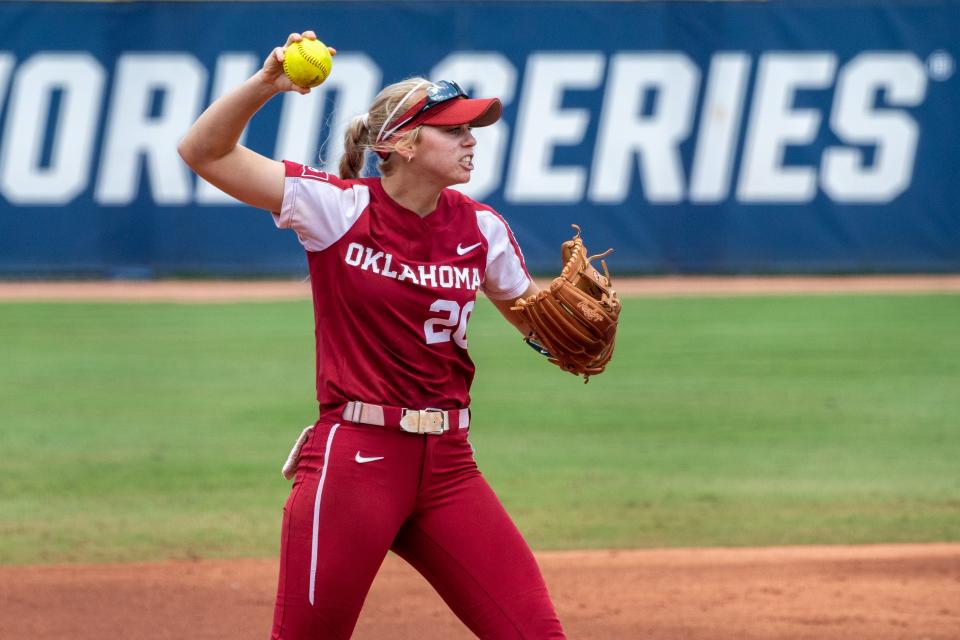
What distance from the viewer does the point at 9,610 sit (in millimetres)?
5207

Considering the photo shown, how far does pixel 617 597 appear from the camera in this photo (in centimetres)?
545

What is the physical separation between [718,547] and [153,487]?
2963mm

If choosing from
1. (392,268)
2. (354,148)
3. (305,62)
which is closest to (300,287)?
(354,148)

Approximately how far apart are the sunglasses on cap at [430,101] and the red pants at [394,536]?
2.31ft

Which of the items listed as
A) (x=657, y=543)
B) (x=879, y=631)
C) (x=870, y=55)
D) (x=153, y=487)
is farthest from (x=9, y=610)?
(x=870, y=55)

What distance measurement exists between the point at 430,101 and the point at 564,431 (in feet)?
18.5

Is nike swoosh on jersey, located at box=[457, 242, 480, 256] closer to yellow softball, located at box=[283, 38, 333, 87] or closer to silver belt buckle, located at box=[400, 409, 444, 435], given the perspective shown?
silver belt buckle, located at box=[400, 409, 444, 435]

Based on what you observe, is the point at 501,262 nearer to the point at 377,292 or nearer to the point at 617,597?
the point at 377,292

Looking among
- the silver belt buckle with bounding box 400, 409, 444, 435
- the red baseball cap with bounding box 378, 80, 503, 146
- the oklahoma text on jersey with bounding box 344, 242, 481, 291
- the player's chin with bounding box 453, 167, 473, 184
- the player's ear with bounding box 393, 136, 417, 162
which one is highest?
the red baseball cap with bounding box 378, 80, 503, 146

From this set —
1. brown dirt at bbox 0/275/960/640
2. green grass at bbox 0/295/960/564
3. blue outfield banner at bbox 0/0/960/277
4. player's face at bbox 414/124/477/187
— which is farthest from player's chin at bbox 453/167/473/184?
blue outfield banner at bbox 0/0/960/277

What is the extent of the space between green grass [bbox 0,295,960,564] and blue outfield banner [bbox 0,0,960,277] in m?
2.54

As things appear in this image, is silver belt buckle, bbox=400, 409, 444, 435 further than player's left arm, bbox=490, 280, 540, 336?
No

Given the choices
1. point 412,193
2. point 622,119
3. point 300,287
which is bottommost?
point 300,287

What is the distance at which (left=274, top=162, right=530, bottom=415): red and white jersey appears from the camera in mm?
3209
